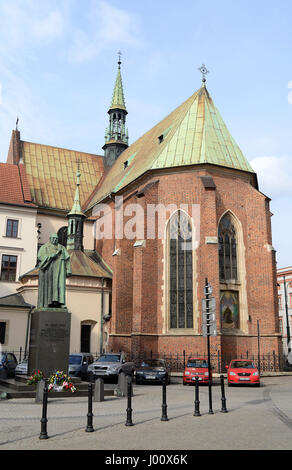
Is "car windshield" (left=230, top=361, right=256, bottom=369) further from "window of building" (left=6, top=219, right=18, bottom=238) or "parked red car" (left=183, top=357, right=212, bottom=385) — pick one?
"window of building" (left=6, top=219, right=18, bottom=238)

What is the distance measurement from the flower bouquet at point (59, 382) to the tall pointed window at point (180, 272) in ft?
41.2

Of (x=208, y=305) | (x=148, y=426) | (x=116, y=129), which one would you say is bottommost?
(x=148, y=426)

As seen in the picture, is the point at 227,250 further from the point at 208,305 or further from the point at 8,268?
the point at 8,268

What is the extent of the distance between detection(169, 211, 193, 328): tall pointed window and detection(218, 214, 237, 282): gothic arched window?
5.95 ft

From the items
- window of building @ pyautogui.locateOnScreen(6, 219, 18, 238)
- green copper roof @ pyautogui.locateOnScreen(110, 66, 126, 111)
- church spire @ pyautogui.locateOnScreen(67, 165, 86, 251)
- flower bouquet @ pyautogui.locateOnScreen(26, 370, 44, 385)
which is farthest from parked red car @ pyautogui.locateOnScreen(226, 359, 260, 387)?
green copper roof @ pyautogui.locateOnScreen(110, 66, 126, 111)

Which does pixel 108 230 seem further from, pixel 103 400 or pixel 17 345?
pixel 103 400

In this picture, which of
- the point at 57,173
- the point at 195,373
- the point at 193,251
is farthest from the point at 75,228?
the point at 195,373

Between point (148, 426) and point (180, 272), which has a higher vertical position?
point (180, 272)

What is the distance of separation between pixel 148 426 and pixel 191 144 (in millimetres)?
21810

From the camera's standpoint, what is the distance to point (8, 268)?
32688 millimetres

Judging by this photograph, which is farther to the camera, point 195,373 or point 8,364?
point 8,364

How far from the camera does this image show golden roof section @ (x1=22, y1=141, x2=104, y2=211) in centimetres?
3784

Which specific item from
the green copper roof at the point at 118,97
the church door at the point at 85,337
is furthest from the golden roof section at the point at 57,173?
the church door at the point at 85,337
